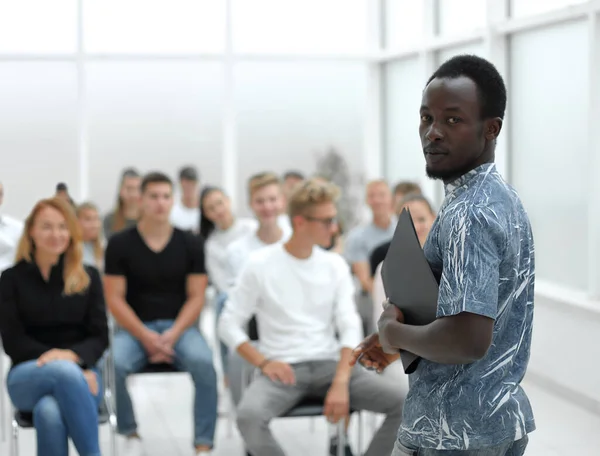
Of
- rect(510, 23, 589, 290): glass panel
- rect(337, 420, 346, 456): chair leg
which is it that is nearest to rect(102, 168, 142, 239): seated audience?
rect(510, 23, 589, 290): glass panel

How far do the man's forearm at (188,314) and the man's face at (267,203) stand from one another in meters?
0.75

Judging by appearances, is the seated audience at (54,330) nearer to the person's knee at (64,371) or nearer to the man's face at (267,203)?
the person's knee at (64,371)

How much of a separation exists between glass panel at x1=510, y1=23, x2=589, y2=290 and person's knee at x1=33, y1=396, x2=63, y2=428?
3654mm

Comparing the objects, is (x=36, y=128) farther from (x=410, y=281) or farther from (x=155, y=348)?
(x=410, y=281)

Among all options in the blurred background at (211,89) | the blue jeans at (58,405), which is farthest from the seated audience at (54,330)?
the blurred background at (211,89)

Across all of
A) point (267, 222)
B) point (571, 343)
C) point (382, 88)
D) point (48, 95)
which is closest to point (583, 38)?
point (571, 343)

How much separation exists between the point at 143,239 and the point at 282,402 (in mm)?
1453

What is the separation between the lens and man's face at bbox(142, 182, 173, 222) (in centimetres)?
508

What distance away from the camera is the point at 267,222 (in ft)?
18.3

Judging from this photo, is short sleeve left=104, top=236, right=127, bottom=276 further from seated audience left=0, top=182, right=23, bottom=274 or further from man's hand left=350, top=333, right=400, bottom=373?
man's hand left=350, top=333, right=400, bottom=373

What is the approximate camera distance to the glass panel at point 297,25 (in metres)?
10.0

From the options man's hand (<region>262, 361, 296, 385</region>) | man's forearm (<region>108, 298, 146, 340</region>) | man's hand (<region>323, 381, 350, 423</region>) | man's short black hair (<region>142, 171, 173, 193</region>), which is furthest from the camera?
man's short black hair (<region>142, 171, 173, 193</region>)

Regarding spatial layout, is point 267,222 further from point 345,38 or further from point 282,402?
point 345,38

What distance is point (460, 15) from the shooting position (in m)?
8.25
